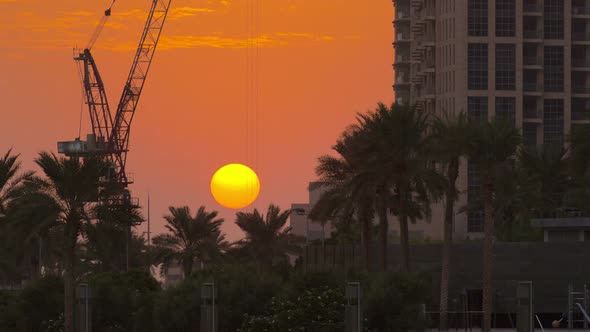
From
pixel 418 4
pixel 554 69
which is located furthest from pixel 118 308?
pixel 418 4

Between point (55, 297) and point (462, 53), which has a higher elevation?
point (462, 53)

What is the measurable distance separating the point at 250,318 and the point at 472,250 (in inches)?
1228

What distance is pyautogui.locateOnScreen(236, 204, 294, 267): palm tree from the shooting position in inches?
5472

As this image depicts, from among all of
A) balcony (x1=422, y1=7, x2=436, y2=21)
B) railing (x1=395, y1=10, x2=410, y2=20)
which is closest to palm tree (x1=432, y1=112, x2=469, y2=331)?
balcony (x1=422, y1=7, x2=436, y2=21)

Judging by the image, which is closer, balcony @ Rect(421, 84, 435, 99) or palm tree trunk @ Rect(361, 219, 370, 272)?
palm tree trunk @ Rect(361, 219, 370, 272)

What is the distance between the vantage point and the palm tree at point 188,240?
13138 centimetres

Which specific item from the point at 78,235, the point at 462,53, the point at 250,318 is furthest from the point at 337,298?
the point at 462,53

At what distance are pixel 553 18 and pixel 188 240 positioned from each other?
210 ft

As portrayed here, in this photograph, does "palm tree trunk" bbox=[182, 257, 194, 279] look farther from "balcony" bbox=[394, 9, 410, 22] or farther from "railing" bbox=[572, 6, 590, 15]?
"balcony" bbox=[394, 9, 410, 22]

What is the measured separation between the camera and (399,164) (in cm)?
8900

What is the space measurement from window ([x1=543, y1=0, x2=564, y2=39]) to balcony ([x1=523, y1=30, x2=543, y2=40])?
2.14 m

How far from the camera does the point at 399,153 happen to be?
89000 mm

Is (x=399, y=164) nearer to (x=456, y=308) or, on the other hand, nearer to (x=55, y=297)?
(x=456, y=308)

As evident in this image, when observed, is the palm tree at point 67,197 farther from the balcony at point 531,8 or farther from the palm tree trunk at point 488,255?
A: the balcony at point 531,8
